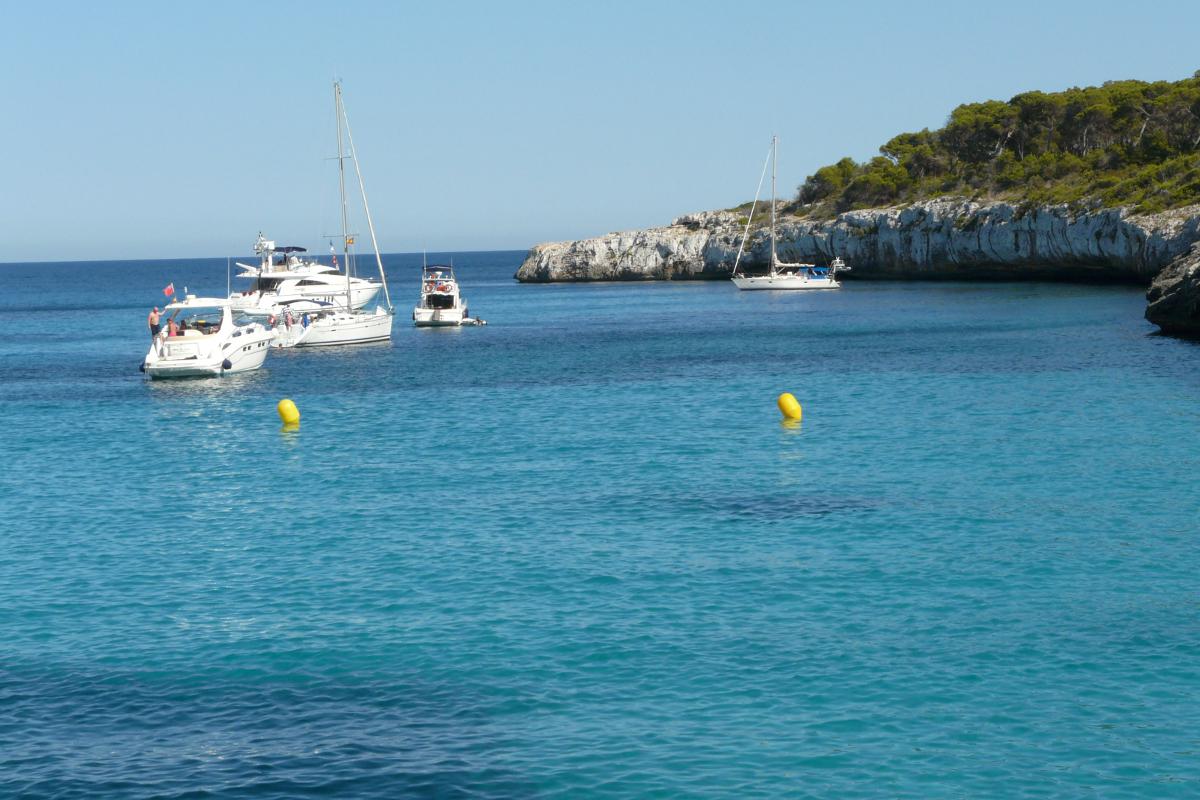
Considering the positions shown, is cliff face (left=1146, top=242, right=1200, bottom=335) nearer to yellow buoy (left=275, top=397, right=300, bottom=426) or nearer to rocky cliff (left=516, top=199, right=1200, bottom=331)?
rocky cliff (left=516, top=199, right=1200, bottom=331)

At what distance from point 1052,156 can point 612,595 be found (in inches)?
4249

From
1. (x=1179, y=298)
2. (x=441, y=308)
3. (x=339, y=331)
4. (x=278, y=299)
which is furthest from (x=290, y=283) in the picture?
(x=1179, y=298)

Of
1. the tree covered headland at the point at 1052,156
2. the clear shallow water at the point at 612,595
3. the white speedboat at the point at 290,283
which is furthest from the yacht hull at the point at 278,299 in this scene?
the tree covered headland at the point at 1052,156

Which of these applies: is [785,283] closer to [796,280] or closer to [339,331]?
[796,280]

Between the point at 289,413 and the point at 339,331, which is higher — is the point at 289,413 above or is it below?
below

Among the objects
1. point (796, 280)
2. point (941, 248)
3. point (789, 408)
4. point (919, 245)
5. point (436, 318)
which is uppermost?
point (919, 245)

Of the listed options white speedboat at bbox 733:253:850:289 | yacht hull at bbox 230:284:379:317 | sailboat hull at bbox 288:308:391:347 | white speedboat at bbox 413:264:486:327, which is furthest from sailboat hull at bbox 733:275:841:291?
sailboat hull at bbox 288:308:391:347

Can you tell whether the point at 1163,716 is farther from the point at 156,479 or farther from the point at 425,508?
the point at 156,479

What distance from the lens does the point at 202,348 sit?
53.3 metres

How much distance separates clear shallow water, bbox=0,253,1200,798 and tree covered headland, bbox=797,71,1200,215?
60632 millimetres

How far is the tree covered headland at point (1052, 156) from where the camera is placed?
99625 mm

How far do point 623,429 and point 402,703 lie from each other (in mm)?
22683

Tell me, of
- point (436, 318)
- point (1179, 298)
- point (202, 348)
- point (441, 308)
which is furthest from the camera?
point (441, 308)

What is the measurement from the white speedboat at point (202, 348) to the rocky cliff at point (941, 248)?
41.1 meters
